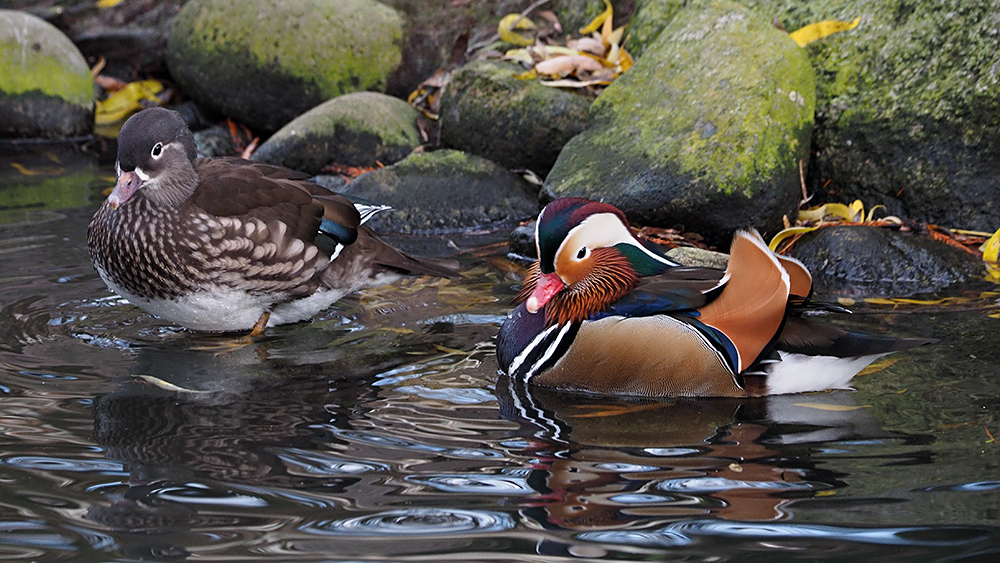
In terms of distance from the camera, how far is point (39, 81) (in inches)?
356

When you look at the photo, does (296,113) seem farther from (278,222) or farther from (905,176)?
(905,176)

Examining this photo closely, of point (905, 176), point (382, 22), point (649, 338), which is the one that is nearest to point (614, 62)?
point (905, 176)

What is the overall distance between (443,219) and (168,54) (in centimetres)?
407

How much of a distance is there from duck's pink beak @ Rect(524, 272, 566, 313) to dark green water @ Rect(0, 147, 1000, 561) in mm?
331

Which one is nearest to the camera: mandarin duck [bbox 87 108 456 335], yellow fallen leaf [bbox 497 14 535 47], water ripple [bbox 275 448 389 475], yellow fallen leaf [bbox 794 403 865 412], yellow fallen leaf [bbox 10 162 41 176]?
water ripple [bbox 275 448 389 475]

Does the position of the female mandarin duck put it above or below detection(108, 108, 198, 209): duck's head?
below

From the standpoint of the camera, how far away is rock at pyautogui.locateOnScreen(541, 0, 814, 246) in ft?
17.4

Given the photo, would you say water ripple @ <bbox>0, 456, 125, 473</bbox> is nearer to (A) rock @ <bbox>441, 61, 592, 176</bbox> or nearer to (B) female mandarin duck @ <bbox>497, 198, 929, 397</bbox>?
(B) female mandarin duck @ <bbox>497, 198, 929, 397</bbox>

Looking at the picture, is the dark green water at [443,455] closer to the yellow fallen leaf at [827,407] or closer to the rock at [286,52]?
the yellow fallen leaf at [827,407]

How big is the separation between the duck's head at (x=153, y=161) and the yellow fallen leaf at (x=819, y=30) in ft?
11.8

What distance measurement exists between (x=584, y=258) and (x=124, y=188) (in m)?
1.88

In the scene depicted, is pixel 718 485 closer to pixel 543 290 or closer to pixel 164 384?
pixel 543 290

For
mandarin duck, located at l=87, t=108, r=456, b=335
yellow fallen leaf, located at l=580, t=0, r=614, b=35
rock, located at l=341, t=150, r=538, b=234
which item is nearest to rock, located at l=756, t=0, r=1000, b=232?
yellow fallen leaf, located at l=580, t=0, r=614, b=35

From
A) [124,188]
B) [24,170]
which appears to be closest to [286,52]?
[24,170]
